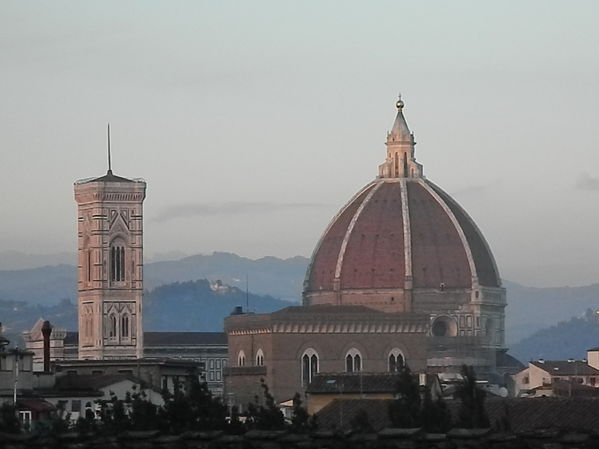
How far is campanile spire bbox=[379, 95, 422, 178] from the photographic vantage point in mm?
172250

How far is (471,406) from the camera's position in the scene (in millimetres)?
53062

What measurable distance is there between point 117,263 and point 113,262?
9.7 inches

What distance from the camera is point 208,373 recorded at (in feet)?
599

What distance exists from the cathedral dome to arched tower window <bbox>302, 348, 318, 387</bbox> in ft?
58.9

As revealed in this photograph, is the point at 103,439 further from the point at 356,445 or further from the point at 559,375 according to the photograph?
the point at 559,375

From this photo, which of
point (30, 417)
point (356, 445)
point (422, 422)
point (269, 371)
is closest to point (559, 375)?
point (269, 371)

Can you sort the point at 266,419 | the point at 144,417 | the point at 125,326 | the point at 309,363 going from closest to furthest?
the point at 144,417 → the point at 266,419 → the point at 309,363 → the point at 125,326

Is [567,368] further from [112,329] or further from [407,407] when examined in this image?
[407,407]

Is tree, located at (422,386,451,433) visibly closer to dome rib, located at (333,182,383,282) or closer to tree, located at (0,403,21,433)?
tree, located at (0,403,21,433)

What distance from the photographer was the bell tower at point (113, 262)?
566 feet

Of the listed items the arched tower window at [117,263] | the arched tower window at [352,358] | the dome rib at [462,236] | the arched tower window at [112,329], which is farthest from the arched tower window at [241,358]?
the arched tower window at [117,263]

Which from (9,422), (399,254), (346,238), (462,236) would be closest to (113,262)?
(346,238)

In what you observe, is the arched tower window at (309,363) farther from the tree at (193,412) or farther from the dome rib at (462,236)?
the tree at (193,412)

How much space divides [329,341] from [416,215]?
71.1 ft
